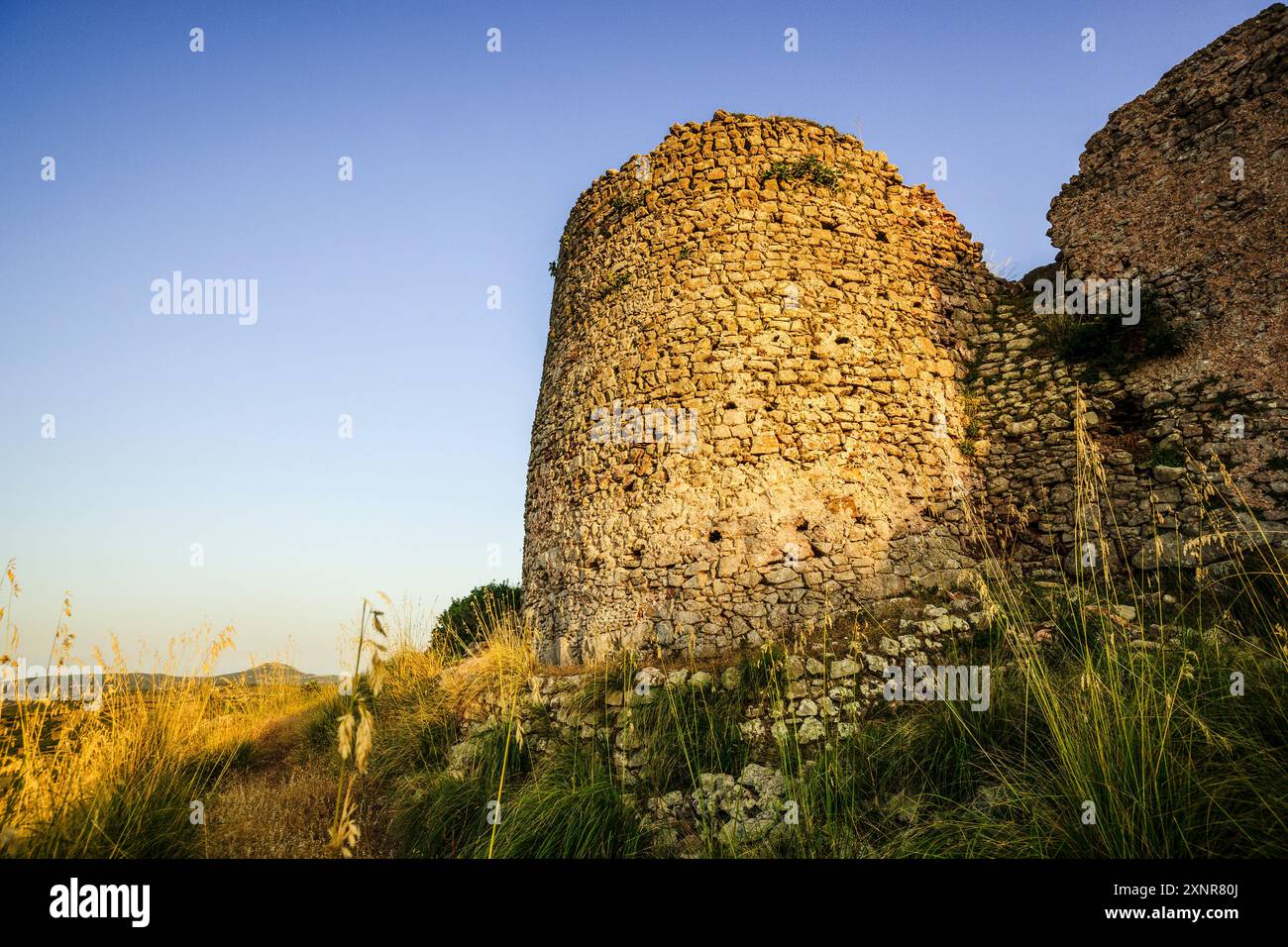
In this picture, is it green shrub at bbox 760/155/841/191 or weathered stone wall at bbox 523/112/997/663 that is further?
green shrub at bbox 760/155/841/191

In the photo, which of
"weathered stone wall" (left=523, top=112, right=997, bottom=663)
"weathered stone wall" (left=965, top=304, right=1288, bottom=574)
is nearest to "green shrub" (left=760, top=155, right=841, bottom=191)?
"weathered stone wall" (left=523, top=112, right=997, bottom=663)

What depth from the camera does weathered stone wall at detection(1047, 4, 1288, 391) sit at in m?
6.23

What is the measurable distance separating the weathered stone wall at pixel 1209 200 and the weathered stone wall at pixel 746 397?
5.16 feet

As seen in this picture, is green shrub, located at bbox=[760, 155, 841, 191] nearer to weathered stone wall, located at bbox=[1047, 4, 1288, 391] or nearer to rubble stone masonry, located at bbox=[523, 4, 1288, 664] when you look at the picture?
rubble stone masonry, located at bbox=[523, 4, 1288, 664]

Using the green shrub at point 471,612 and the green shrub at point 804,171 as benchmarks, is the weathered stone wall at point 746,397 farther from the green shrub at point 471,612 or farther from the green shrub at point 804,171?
the green shrub at point 471,612

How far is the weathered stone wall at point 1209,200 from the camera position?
6.23 metres

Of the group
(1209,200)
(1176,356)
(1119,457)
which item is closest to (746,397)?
(1119,457)

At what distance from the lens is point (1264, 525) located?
5543 millimetres

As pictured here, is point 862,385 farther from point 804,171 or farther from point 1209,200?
point 1209,200

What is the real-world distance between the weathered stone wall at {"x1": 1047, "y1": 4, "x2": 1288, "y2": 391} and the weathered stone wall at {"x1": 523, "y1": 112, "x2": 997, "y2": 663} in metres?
1.57
